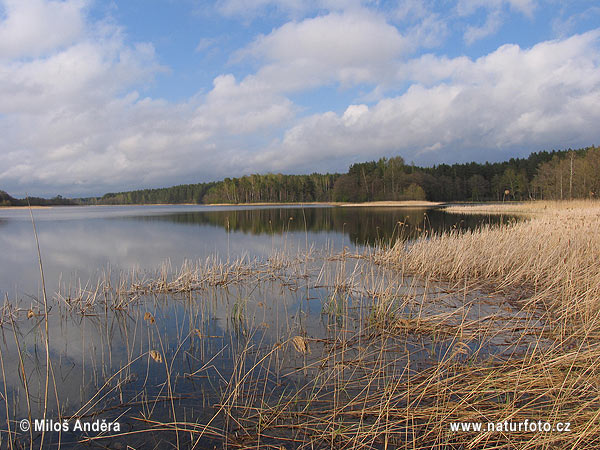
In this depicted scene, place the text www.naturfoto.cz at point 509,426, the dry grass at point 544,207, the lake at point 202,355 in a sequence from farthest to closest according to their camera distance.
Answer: the dry grass at point 544,207 → the lake at point 202,355 → the text www.naturfoto.cz at point 509,426

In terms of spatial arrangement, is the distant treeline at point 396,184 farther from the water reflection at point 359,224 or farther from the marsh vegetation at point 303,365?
the marsh vegetation at point 303,365

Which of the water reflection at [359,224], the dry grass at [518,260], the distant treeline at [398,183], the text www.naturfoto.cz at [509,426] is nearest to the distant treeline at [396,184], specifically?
the distant treeline at [398,183]

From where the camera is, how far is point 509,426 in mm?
2422

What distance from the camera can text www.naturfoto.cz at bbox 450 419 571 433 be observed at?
2.32 meters

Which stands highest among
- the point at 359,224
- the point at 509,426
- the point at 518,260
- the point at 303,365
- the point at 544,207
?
the point at 544,207

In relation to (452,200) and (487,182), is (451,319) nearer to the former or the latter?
(452,200)

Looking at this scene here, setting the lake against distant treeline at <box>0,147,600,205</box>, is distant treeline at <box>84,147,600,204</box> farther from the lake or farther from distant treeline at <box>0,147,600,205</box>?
the lake

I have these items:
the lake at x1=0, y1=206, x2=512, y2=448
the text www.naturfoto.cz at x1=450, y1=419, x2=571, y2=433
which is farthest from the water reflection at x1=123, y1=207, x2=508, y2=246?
the text www.naturfoto.cz at x1=450, y1=419, x2=571, y2=433

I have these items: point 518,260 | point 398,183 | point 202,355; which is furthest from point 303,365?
point 398,183

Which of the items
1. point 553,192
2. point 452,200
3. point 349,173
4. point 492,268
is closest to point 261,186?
point 349,173

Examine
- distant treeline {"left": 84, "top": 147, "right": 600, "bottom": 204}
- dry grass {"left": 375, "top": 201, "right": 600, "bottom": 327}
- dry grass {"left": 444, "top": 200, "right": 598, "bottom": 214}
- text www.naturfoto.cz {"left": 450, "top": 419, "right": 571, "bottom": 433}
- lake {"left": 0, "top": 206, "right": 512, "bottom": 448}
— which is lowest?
lake {"left": 0, "top": 206, "right": 512, "bottom": 448}

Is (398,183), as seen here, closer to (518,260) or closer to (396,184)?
(396,184)

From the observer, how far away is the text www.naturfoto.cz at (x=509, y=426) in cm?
232

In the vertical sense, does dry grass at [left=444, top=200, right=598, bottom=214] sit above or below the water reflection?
above
